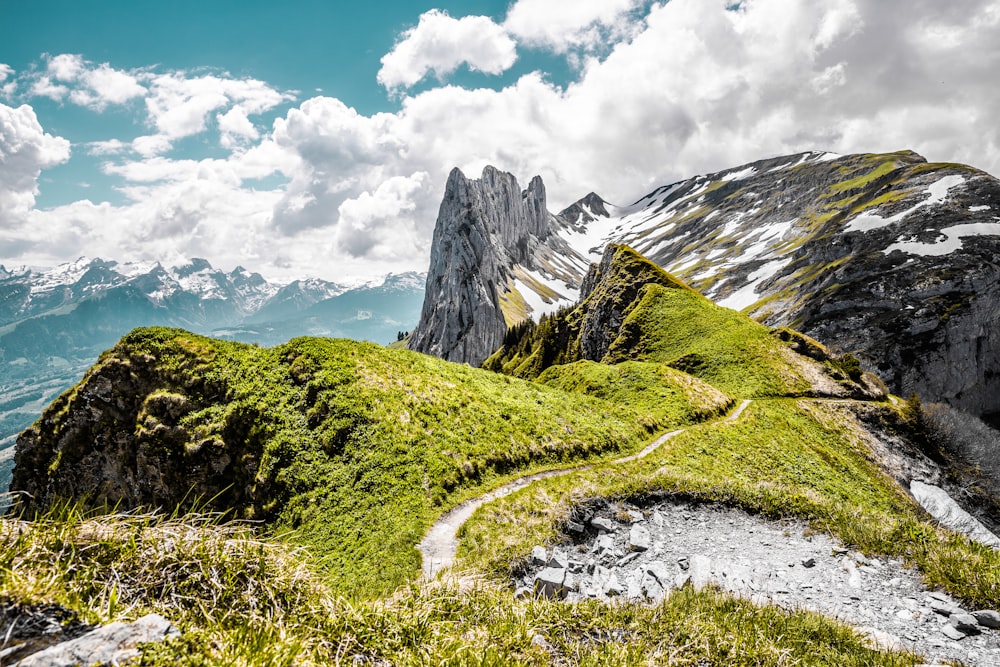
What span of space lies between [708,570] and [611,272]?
241 ft

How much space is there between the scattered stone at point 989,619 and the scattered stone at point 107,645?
15712mm

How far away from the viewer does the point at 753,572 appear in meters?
13.3

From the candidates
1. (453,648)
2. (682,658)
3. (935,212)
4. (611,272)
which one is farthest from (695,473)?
(935,212)

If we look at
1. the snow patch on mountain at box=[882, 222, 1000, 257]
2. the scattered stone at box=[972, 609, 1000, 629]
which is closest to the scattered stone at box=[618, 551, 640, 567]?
the scattered stone at box=[972, 609, 1000, 629]

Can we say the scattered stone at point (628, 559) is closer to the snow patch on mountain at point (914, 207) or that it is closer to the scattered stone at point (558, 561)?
the scattered stone at point (558, 561)

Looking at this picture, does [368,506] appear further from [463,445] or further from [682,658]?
[682,658]

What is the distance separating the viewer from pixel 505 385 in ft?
100

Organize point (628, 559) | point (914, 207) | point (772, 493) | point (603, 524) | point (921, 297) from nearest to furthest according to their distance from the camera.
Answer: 1. point (628, 559)
2. point (603, 524)
3. point (772, 493)
4. point (921, 297)
5. point (914, 207)

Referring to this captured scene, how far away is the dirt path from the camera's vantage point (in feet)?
47.7

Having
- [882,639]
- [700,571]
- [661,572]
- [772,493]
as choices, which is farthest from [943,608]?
[772,493]

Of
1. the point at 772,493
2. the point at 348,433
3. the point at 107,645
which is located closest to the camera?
the point at 107,645

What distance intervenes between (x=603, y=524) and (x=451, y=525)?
19.7ft

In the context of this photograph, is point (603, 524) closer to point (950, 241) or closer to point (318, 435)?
point (318, 435)

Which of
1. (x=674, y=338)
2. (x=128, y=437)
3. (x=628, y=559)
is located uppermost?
(x=674, y=338)
